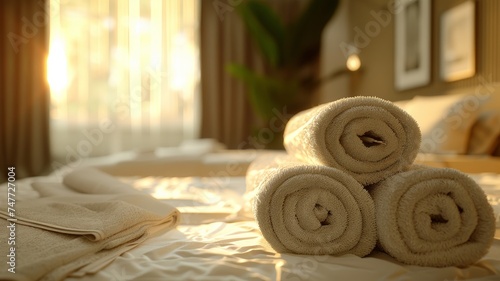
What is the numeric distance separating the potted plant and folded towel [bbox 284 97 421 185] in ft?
10.4

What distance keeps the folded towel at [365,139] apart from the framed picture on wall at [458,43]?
1.94 m

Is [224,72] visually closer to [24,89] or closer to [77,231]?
[24,89]

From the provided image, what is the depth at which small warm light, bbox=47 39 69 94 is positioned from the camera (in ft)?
14.1

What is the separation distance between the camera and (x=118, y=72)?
438 cm

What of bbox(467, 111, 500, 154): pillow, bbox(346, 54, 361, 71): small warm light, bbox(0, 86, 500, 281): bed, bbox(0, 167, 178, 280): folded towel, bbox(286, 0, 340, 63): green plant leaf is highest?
bbox(286, 0, 340, 63): green plant leaf

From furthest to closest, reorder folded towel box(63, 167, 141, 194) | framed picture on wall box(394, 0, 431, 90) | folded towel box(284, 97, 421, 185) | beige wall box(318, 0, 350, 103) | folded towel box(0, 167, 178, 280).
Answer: beige wall box(318, 0, 350, 103), framed picture on wall box(394, 0, 431, 90), folded towel box(63, 167, 141, 194), folded towel box(284, 97, 421, 185), folded towel box(0, 167, 178, 280)

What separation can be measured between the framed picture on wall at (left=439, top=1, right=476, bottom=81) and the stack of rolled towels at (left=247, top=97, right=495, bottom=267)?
77.2 inches

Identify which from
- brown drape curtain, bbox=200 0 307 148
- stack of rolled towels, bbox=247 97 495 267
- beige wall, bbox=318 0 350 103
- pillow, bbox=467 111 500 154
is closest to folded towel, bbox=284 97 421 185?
stack of rolled towels, bbox=247 97 495 267

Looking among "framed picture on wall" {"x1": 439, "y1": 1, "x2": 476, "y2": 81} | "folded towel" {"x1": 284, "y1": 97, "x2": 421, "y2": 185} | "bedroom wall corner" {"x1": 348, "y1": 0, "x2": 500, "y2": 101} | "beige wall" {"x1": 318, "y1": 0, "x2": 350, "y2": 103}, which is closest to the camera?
"folded towel" {"x1": 284, "y1": 97, "x2": 421, "y2": 185}

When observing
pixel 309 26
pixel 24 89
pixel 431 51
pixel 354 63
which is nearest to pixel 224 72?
pixel 309 26

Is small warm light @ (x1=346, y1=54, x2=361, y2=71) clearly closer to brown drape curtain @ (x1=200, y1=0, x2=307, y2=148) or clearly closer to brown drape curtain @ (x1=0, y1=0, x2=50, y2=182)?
brown drape curtain @ (x1=200, y1=0, x2=307, y2=148)

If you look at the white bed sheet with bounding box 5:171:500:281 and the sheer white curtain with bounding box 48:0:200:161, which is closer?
the white bed sheet with bounding box 5:171:500:281

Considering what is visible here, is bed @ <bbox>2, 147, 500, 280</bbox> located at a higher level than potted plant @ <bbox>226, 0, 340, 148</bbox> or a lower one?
lower

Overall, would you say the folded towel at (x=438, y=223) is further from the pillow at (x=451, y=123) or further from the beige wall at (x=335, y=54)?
the beige wall at (x=335, y=54)
